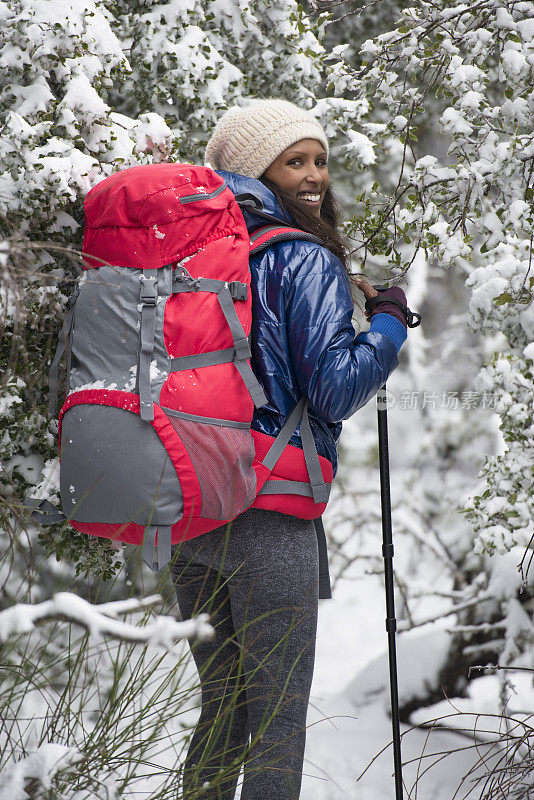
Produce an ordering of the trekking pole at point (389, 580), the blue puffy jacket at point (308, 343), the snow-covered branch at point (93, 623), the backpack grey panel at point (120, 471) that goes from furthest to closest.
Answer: the trekking pole at point (389, 580)
the blue puffy jacket at point (308, 343)
the backpack grey panel at point (120, 471)
the snow-covered branch at point (93, 623)

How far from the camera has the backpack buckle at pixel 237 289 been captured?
6.45ft

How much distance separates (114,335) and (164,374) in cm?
17

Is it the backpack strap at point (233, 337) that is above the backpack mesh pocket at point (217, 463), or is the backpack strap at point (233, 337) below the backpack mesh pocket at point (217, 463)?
above

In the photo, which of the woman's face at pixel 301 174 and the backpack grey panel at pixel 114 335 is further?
the woman's face at pixel 301 174

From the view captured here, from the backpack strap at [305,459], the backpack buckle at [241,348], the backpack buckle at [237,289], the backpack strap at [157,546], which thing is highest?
the backpack buckle at [237,289]

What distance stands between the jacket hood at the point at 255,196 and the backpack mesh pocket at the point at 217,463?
63 centimetres

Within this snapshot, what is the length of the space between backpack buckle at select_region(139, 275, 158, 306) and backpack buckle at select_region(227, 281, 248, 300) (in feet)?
0.60

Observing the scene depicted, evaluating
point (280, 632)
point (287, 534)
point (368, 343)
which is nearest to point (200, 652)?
point (280, 632)

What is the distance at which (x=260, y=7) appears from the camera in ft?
12.8

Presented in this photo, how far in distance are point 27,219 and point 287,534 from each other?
142 cm

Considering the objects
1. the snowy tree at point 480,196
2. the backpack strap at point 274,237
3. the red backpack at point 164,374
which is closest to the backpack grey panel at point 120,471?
the red backpack at point 164,374

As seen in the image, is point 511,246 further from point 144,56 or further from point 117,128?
point 144,56

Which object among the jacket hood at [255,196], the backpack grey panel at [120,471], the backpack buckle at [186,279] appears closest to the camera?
the backpack grey panel at [120,471]

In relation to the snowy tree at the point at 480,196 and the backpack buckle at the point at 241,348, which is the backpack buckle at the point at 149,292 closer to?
the backpack buckle at the point at 241,348
